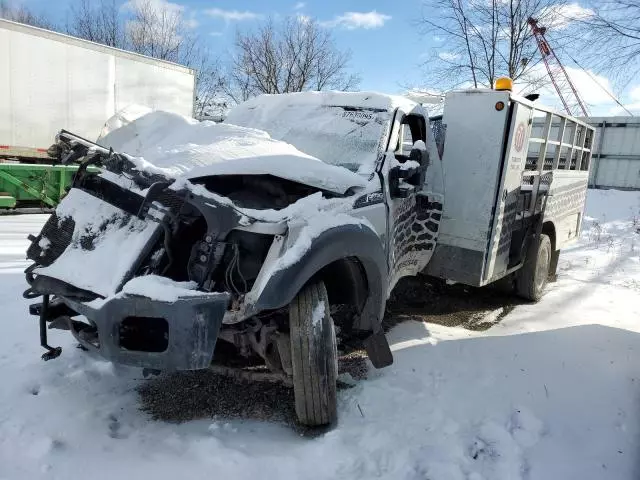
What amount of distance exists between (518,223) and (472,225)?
93 cm

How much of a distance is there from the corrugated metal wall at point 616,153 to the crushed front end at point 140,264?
19.6 metres

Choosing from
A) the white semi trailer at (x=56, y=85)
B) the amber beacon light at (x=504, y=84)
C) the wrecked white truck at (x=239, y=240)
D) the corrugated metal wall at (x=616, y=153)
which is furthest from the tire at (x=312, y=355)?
the corrugated metal wall at (x=616, y=153)

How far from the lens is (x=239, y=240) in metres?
2.73

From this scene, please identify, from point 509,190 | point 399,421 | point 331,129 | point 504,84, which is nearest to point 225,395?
point 399,421

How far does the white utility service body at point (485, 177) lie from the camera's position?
4926 mm

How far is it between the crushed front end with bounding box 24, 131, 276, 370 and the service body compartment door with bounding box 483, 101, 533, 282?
10.4ft

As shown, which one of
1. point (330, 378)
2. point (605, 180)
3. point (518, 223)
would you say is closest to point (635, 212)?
point (605, 180)

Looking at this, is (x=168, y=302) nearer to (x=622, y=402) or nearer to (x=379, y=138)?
(x=379, y=138)

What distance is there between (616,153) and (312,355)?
64.1ft

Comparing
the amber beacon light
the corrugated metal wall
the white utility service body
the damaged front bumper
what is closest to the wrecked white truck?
the damaged front bumper

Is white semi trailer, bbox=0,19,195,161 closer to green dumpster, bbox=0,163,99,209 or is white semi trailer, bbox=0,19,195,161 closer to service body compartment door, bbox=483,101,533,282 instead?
green dumpster, bbox=0,163,99,209

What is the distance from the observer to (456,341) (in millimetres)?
4602

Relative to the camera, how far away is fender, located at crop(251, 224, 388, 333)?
8.44ft

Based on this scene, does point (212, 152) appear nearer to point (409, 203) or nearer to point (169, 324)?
point (169, 324)
